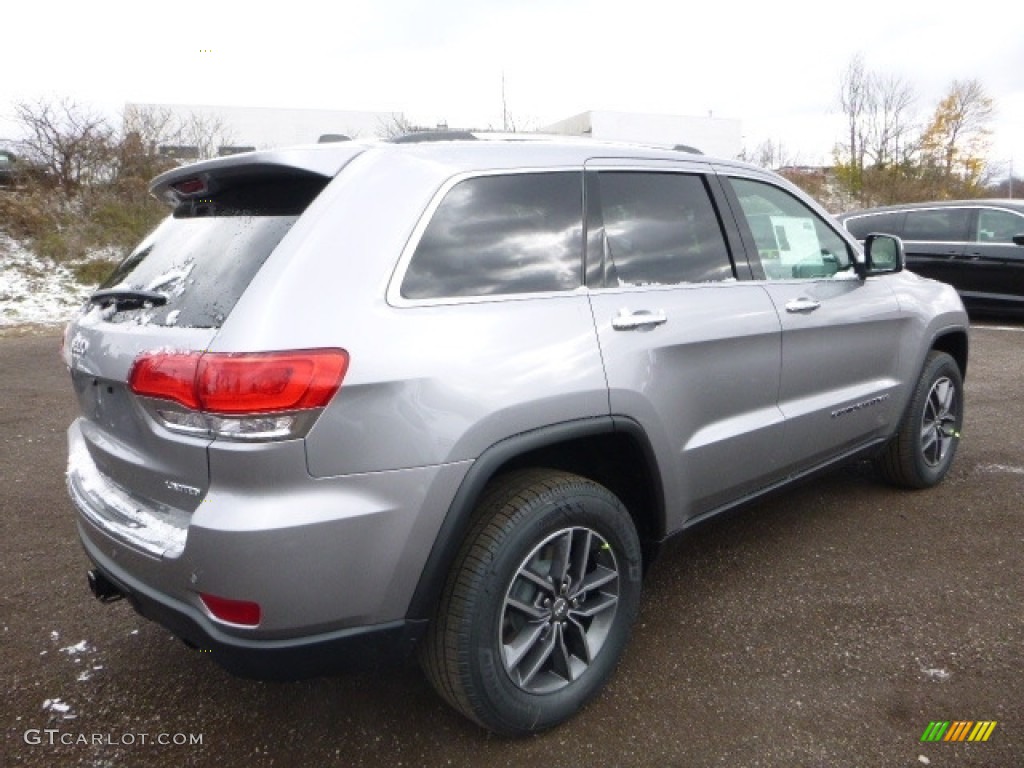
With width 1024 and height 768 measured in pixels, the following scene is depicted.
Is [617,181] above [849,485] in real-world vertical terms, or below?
above

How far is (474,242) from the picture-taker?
2.26 metres

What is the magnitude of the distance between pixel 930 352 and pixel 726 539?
61.2 inches

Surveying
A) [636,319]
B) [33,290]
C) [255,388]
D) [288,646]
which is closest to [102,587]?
[288,646]

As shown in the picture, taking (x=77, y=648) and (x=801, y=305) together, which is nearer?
(x=77, y=648)

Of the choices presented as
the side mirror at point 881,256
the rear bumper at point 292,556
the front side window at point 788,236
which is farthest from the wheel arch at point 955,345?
the rear bumper at point 292,556

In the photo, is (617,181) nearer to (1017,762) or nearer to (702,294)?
(702,294)

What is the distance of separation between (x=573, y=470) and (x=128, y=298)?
1.46 m

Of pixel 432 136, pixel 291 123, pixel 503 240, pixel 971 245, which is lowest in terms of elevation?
pixel 971 245

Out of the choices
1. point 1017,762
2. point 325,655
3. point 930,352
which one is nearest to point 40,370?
point 325,655

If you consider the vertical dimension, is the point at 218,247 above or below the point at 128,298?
above

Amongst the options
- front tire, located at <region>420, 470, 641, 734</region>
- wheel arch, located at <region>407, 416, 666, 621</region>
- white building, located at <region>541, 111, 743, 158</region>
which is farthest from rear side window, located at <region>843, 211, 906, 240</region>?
white building, located at <region>541, 111, 743, 158</region>

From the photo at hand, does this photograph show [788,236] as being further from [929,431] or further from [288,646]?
[288,646]

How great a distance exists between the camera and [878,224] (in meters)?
10.3

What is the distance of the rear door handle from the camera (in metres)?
2.45
